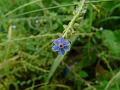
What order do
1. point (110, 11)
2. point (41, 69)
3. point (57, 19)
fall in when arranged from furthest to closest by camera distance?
point (110, 11) < point (57, 19) < point (41, 69)

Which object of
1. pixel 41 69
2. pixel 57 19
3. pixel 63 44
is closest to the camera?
pixel 63 44

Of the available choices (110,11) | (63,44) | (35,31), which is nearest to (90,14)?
(110,11)

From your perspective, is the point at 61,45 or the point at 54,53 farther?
the point at 54,53

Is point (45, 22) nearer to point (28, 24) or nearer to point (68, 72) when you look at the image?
point (28, 24)

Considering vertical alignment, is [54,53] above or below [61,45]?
below

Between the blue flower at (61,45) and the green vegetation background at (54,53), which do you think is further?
the green vegetation background at (54,53)

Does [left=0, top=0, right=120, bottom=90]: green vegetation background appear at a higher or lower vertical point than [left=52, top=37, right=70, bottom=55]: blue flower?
lower

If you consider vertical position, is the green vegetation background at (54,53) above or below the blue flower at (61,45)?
below

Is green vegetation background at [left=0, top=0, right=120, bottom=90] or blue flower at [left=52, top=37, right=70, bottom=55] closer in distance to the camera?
blue flower at [left=52, top=37, right=70, bottom=55]
